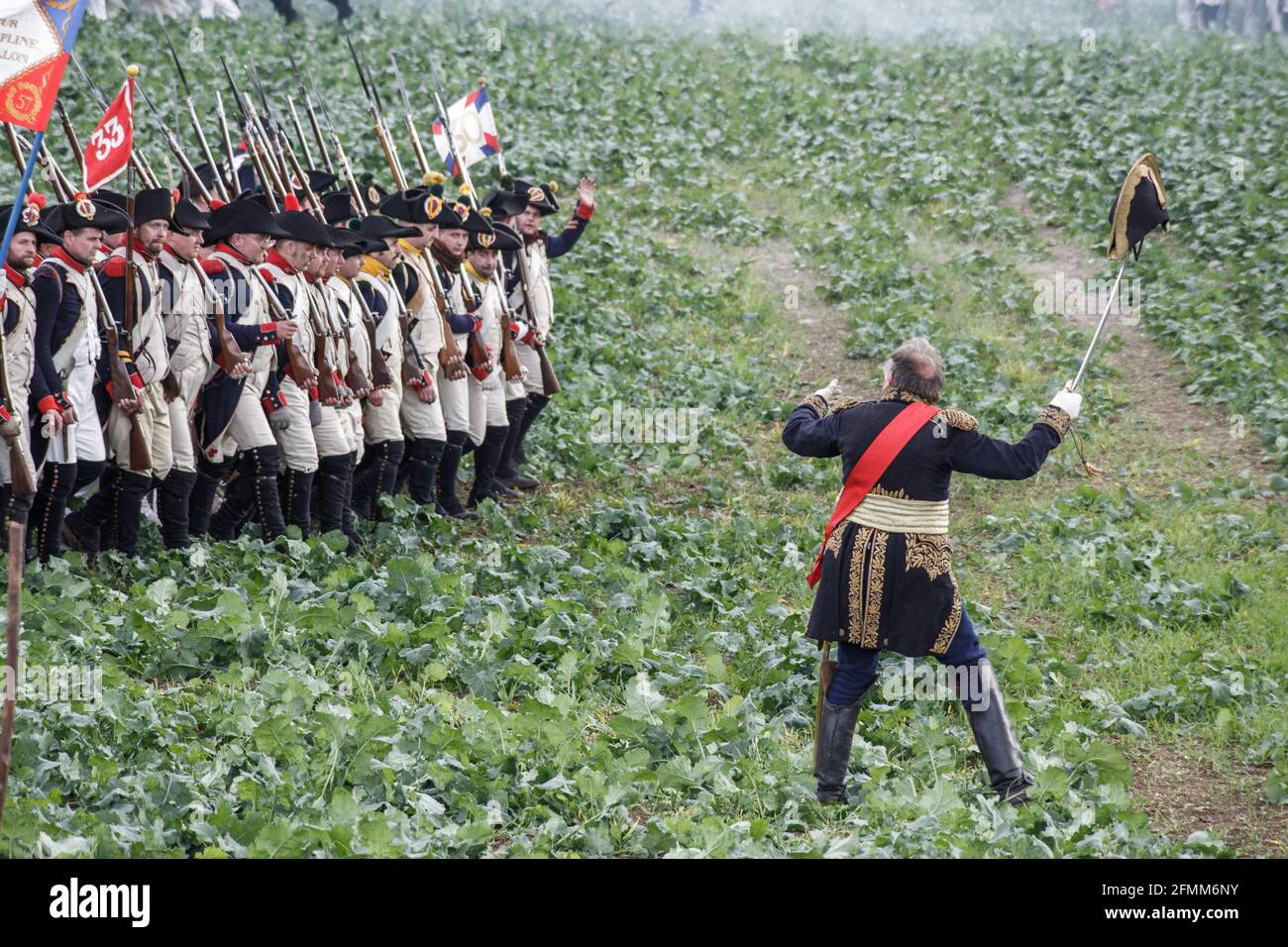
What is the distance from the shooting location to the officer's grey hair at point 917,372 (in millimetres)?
6852

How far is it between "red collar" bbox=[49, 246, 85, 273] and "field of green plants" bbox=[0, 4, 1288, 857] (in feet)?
5.79

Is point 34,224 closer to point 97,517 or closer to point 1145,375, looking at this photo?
point 97,517

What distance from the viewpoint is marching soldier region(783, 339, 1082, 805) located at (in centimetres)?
673

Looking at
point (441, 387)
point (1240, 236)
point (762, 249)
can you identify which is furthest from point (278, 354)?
point (1240, 236)

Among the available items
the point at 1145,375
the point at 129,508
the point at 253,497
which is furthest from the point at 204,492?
the point at 1145,375

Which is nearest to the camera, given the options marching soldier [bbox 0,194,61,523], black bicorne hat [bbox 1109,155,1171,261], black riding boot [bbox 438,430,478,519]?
black bicorne hat [bbox 1109,155,1171,261]

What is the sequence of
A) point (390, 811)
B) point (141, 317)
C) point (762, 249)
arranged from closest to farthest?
point (390, 811) < point (141, 317) < point (762, 249)

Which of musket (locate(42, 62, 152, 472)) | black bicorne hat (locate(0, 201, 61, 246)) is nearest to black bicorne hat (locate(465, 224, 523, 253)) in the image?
musket (locate(42, 62, 152, 472))

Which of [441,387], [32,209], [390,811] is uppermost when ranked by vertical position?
[32,209]

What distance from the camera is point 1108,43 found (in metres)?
30.3

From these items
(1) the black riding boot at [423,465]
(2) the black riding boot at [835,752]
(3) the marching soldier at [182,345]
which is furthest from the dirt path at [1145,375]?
(3) the marching soldier at [182,345]

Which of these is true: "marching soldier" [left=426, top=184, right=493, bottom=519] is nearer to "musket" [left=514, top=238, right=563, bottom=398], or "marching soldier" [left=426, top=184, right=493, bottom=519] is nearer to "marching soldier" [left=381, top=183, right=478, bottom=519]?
"marching soldier" [left=381, top=183, right=478, bottom=519]
